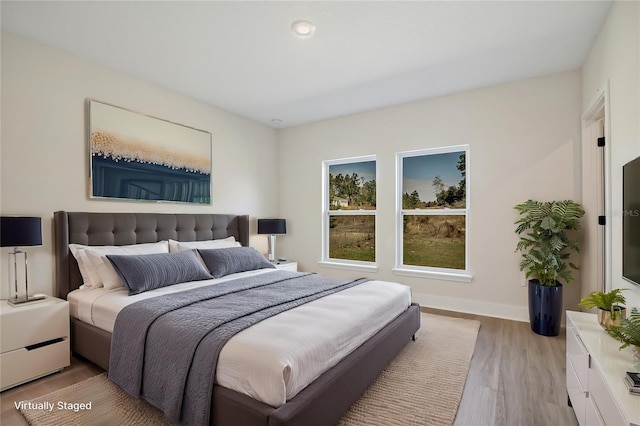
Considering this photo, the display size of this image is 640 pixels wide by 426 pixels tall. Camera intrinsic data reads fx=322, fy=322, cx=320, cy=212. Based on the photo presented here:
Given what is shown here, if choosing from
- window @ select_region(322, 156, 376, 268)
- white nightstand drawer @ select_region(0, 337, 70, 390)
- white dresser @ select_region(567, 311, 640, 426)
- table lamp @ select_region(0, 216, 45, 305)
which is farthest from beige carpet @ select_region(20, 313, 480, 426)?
window @ select_region(322, 156, 376, 268)

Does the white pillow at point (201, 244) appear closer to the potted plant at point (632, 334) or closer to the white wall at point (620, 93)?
the potted plant at point (632, 334)

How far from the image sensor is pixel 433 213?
432 centimetres

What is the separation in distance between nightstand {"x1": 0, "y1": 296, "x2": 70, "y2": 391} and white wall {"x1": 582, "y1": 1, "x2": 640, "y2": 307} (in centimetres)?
397

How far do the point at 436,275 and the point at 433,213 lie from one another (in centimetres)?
82

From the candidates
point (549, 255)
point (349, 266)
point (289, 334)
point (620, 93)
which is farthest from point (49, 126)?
point (549, 255)

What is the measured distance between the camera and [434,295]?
420 centimetres

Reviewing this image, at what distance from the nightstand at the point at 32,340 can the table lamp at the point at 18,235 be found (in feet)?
0.38

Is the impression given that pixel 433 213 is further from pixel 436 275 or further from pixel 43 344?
pixel 43 344

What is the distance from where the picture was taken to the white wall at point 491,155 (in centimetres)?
344

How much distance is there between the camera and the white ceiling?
237cm

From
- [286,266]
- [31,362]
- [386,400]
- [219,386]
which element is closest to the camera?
[219,386]

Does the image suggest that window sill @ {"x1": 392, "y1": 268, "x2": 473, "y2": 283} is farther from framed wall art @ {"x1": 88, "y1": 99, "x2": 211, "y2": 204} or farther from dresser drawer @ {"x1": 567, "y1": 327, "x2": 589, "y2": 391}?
framed wall art @ {"x1": 88, "y1": 99, "x2": 211, "y2": 204}

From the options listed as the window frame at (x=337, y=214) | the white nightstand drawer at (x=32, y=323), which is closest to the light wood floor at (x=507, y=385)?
the white nightstand drawer at (x=32, y=323)

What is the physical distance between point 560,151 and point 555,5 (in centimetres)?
164
